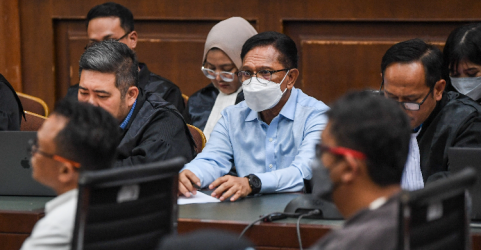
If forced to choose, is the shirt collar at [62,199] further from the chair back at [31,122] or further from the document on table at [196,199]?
the chair back at [31,122]

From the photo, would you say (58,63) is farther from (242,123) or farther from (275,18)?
(242,123)

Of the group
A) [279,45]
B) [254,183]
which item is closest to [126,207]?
[254,183]

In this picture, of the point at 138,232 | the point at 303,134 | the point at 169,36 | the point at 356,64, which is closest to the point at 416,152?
the point at 303,134

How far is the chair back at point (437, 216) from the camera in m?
1.06

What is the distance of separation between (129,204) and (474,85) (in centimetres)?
195

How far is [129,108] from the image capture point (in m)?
2.61

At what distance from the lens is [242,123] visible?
267 cm

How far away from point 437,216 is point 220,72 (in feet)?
7.85

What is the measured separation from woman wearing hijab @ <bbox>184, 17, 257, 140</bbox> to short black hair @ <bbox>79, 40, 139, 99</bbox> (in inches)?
34.8

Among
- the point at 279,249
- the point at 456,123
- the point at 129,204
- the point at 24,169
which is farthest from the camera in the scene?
the point at 456,123

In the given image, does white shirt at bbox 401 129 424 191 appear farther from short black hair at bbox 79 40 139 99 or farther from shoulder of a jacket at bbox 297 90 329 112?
short black hair at bbox 79 40 139 99

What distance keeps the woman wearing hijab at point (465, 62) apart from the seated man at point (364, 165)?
165 cm

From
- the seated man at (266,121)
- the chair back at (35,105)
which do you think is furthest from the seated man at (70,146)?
the chair back at (35,105)

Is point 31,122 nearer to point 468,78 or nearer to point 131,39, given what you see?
point 131,39
